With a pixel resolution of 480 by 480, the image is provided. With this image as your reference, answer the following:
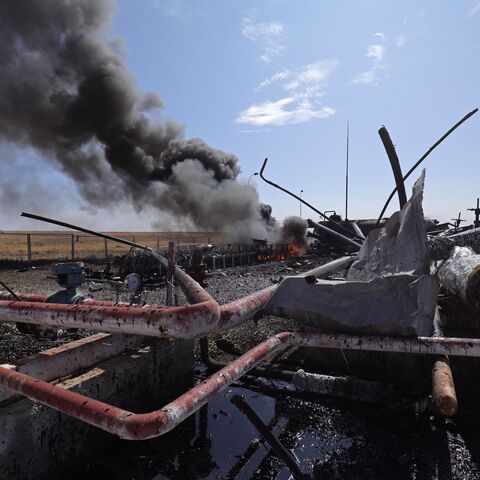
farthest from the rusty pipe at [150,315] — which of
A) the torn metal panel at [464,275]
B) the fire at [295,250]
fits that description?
the fire at [295,250]

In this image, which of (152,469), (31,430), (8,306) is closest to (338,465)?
(152,469)

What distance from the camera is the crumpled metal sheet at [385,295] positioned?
2816 mm

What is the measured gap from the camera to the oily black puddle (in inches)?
117

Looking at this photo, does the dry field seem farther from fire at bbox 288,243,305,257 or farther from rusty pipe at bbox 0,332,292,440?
rusty pipe at bbox 0,332,292,440

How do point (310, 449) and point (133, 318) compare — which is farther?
point (310, 449)

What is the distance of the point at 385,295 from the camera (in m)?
2.99

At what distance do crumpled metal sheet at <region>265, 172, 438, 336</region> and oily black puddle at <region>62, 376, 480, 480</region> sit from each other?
1053mm

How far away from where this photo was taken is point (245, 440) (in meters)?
3.47

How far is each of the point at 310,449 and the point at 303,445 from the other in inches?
3.0

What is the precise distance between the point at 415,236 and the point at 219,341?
3.33 m

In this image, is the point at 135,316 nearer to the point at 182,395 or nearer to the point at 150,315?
the point at 150,315

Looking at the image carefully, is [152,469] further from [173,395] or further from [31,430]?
[173,395]

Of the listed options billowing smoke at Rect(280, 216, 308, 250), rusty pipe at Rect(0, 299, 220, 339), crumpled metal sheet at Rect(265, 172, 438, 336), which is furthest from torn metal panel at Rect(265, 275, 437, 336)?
billowing smoke at Rect(280, 216, 308, 250)

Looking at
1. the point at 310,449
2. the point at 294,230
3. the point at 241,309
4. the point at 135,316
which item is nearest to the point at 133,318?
the point at 135,316
